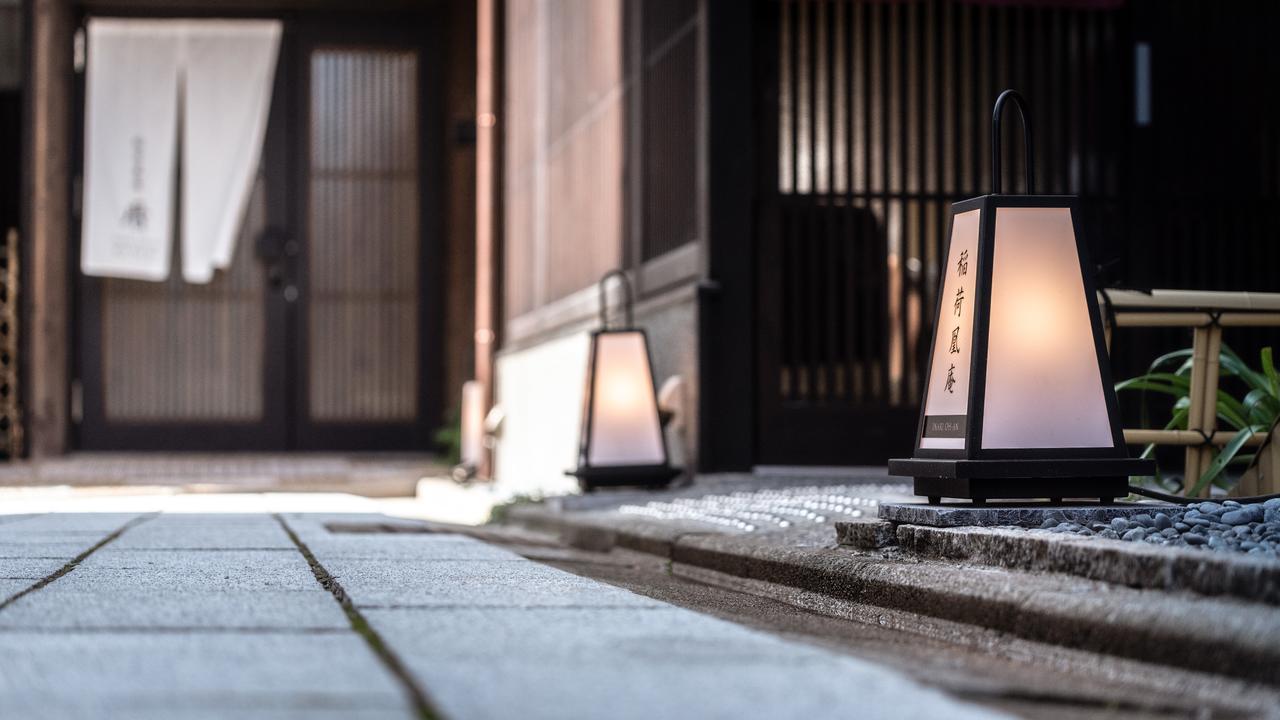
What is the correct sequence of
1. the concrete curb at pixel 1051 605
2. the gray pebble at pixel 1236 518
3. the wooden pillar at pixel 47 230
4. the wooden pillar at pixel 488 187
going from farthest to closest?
the wooden pillar at pixel 47 230, the wooden pillar at pixel 488 187, the gray pebble at pixel 1236 518, the concrete curb at pixel 1051 605

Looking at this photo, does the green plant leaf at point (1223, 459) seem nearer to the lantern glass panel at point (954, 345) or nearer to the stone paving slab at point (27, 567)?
the lantern glass panel at point (954, 345)

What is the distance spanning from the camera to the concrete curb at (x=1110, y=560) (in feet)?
6.59

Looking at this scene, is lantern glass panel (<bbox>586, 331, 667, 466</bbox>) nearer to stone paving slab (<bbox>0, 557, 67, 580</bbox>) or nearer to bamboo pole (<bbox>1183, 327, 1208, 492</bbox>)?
bamboo pole (<bbox>1183, 327, 1208, 492</bbox>)

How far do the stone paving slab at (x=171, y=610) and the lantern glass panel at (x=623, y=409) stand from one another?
377cm

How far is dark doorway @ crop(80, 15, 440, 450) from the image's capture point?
13211 mm

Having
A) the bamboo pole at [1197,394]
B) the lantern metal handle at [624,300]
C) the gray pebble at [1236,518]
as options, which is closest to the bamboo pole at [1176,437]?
the bamboo pole at [1197,394]

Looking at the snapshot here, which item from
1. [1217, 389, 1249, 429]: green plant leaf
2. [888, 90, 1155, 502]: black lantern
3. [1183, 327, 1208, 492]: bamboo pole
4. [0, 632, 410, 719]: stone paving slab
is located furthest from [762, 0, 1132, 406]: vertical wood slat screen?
[0, 632, 410, 719]: stone paving slab

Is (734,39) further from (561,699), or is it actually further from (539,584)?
(561,699)

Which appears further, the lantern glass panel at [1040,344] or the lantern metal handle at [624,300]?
the lantern metal handle at [624,300]

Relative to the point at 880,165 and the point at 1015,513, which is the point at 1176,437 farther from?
the point at 880,165

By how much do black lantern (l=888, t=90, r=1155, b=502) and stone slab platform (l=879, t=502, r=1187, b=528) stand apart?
3 cm

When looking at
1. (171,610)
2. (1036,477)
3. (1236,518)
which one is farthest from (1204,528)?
(171,610)

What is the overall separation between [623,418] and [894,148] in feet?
5.63

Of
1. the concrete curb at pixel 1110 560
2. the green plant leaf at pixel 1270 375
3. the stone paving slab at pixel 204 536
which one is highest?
the green plant leaf at pixel 1270 375
